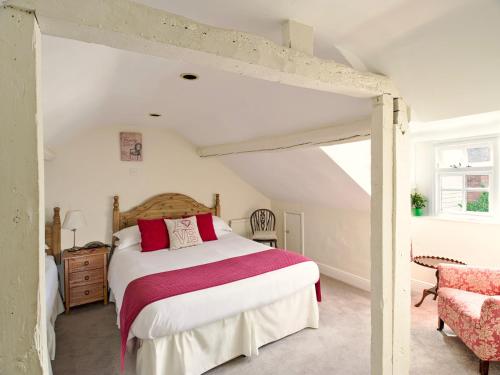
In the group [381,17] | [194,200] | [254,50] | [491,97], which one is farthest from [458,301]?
[194,200]

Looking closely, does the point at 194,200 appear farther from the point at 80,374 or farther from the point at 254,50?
the point at 254,50

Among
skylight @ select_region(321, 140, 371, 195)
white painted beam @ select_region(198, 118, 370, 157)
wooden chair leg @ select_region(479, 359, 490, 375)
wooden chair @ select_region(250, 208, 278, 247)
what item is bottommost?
wooden chair leg @ select_region(479, 359, 490, 375)

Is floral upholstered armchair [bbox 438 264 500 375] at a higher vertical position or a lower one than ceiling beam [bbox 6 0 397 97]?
lower

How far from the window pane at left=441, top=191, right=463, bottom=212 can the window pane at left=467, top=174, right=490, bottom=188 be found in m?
0.15

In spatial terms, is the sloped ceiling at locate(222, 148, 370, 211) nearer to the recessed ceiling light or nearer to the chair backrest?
the chair backrest

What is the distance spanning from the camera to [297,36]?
1.38 meters

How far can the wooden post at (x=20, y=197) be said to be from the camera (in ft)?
2.58

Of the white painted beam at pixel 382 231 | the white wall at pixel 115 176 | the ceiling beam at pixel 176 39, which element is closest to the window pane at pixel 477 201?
the white painted beam at pixel 382 231

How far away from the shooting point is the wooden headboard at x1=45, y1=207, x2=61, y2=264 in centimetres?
333

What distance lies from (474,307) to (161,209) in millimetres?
3558

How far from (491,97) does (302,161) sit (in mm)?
1939

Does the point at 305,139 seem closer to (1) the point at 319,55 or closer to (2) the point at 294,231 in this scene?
(1) the point at 319,55

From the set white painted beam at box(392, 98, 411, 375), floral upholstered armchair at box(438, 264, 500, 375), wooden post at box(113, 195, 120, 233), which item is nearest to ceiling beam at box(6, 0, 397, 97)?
white painted beam at box(392, 98, 411, 375)

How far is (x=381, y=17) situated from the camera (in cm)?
137
